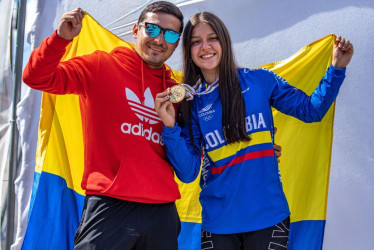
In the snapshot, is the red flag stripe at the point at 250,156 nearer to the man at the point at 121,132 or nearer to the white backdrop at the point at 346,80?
the man at the point at 121,132

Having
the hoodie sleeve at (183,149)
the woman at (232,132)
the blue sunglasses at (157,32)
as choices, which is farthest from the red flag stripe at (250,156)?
the blue sunglasses at (157,32)

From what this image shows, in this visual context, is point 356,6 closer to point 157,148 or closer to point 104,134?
point 157,148

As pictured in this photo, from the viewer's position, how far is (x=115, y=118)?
184cm

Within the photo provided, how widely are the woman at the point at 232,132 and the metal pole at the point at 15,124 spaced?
170 centimetres

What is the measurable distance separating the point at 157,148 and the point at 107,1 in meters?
1.70

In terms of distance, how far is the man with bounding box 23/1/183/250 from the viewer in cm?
170

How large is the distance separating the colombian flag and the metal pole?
50 cm

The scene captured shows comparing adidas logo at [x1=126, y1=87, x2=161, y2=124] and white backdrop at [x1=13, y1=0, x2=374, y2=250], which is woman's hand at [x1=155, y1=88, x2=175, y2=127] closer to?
adidas logo at [x1=126, y1=87, x2=161, y2=124]

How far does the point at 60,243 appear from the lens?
102 inches

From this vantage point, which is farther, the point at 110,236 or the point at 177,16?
the point at 177,16

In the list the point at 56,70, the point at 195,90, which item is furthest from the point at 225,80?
the point at 56,70

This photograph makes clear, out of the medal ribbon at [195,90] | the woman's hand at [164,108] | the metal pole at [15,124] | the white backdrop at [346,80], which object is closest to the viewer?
the woman's hand at [164,108]

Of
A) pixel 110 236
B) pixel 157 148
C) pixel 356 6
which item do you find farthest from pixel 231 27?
pixel 110 236

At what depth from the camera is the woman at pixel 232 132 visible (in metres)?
1.73
